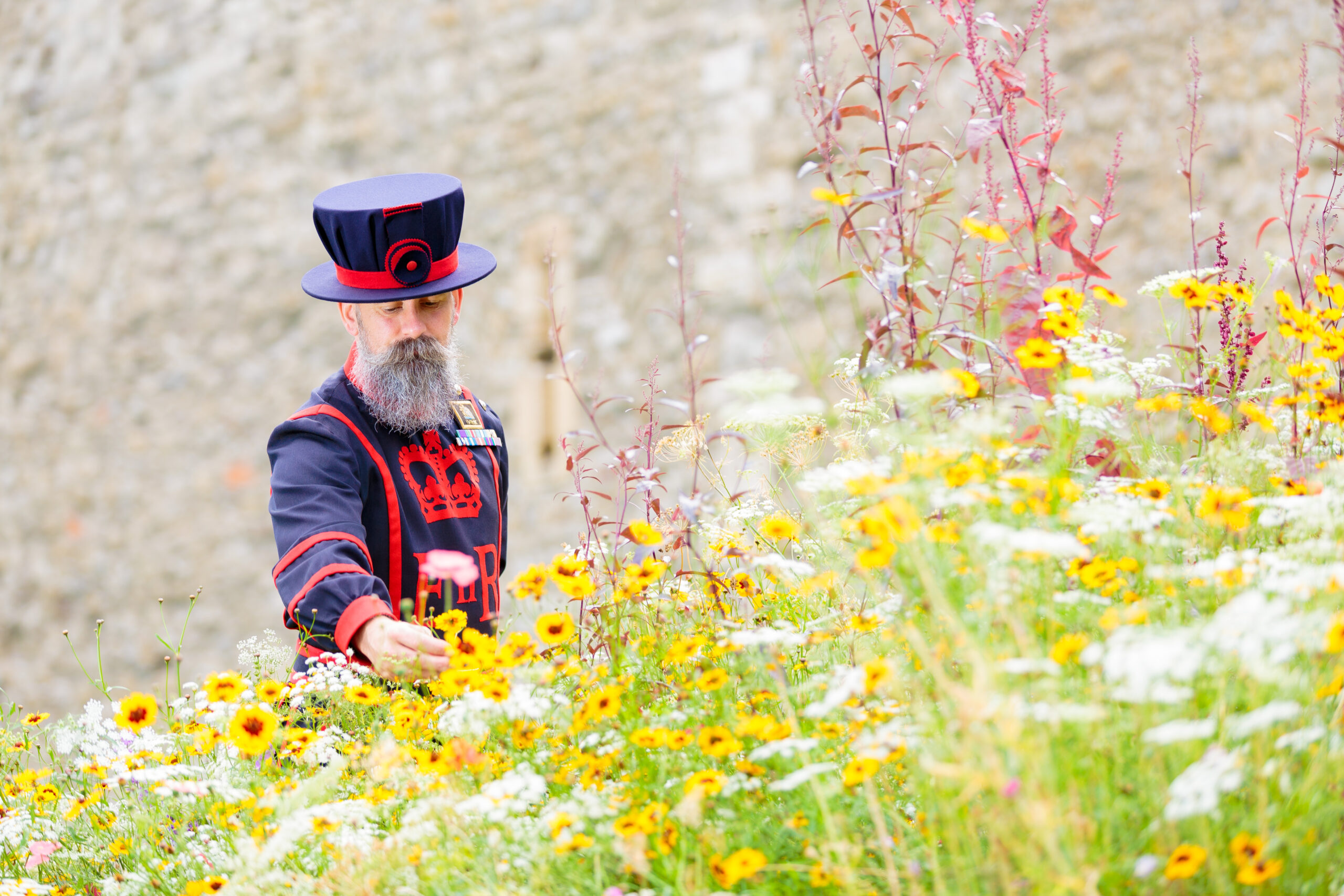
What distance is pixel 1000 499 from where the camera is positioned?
3.80ft

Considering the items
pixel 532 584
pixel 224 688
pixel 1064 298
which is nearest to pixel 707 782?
pixel 532 584

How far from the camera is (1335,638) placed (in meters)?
0.98

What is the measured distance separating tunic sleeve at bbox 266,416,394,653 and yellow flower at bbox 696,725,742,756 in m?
0.82

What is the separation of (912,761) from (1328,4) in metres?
4.54

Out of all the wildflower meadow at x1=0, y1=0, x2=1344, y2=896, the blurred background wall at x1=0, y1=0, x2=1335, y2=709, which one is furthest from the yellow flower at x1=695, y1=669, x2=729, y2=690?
the blurred background wall at x1=0, y1=0, x2=1335, y2=709

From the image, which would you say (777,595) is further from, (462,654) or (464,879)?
(464,879)

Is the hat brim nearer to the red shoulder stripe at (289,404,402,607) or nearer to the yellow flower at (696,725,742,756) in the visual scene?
the red shoulder stripe at (289,404,402,607)

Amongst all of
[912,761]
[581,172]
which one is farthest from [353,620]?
[581,172]

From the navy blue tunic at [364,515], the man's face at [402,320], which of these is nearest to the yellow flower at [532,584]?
the navy blue tunic at [364,515]

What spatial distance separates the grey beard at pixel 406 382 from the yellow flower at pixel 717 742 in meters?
1.32

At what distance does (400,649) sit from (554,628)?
0.40m

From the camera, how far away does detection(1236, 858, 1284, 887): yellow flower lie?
0.89 meters

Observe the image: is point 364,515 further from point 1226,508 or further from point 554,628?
point 1226,508

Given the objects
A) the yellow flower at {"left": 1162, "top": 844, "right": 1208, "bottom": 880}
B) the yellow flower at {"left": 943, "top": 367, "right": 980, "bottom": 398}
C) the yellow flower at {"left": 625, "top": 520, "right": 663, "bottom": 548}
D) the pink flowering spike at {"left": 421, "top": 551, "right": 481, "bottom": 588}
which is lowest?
the yellow flower at {"left": 1162, "top": 844, "right": 1208, "bottom": 880}
